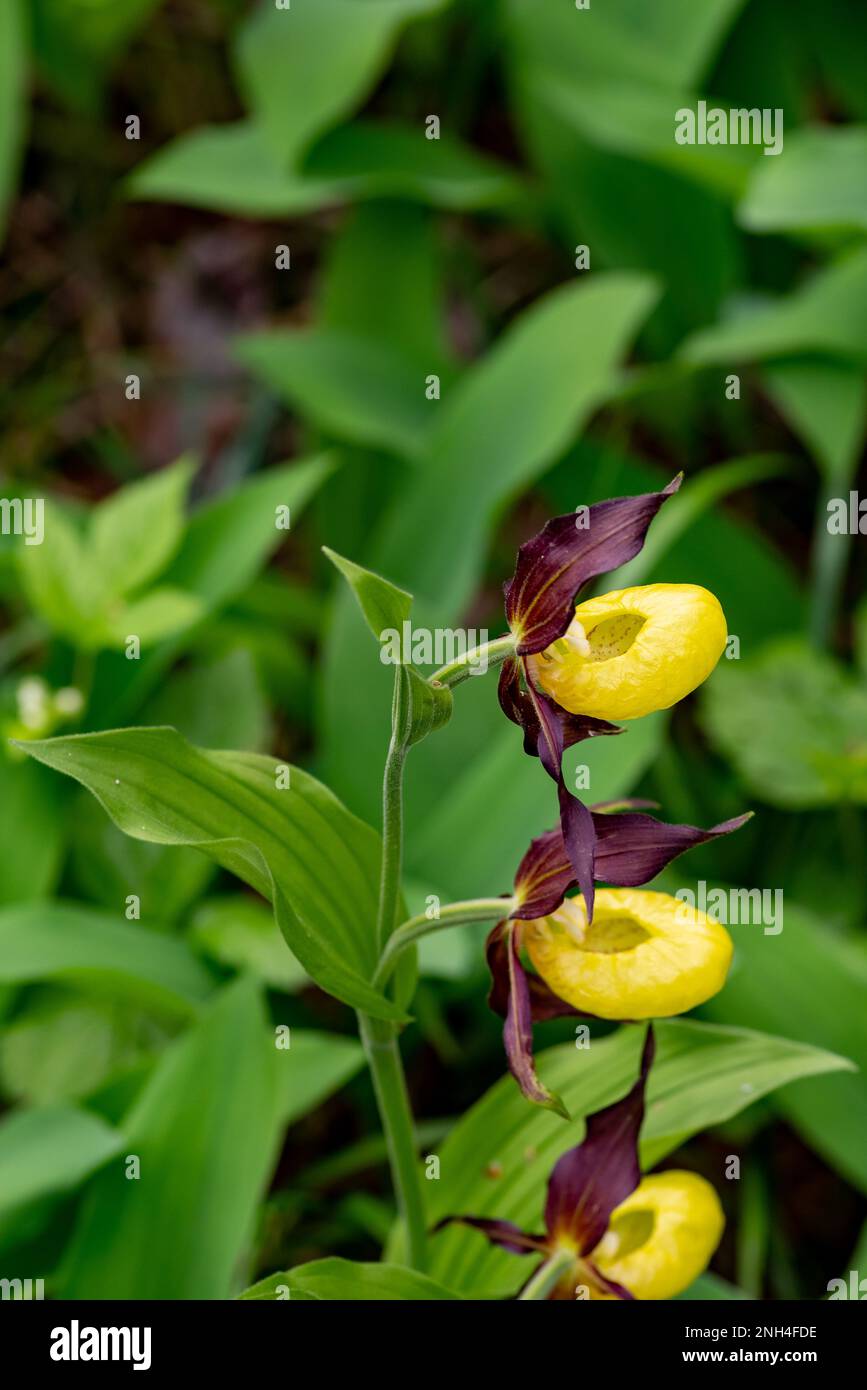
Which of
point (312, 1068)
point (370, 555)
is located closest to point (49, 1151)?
point (312, 1068)

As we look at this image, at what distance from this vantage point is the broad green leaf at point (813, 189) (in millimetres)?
1433

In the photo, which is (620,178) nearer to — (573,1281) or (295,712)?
(295,712)

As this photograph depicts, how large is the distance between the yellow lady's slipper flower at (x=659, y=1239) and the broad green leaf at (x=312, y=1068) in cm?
35

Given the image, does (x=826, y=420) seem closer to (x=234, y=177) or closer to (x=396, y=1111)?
(x=234, y=177)

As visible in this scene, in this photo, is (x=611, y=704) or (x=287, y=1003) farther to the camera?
(x=287, y=1003)

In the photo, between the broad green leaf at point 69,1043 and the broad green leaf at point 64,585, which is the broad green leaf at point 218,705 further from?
the broad green leaf at point 69,1043

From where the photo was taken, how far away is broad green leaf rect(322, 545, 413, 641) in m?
0.59

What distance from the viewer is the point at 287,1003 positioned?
1.37 m

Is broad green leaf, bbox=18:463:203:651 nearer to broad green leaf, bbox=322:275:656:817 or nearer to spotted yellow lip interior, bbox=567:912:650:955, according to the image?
broad green leaf, bbox=322:275:656:817

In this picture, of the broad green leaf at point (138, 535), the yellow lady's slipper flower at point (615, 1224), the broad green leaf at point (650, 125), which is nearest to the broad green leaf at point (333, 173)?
the broad green leaf at point (650, 125)

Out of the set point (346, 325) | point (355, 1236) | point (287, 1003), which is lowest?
point (355, 1236)

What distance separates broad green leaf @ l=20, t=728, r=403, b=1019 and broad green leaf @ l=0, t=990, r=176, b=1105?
1.90 ft

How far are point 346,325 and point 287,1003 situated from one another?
1020 millimetres

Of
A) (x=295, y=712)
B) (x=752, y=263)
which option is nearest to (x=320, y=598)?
(x=295, y=712)
